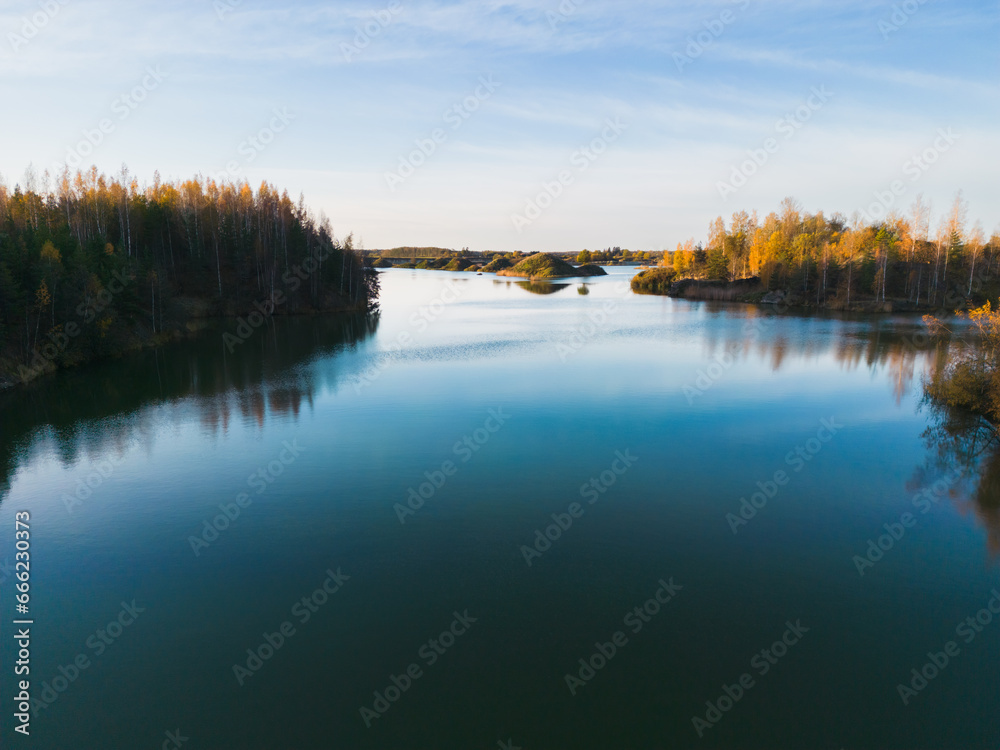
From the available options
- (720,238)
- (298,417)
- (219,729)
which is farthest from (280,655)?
(720,238)

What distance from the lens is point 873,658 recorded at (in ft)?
29.3

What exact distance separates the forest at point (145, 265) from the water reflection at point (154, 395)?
243 centimetres

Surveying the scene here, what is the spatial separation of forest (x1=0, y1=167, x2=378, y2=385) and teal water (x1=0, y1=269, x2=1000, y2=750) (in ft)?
20.6

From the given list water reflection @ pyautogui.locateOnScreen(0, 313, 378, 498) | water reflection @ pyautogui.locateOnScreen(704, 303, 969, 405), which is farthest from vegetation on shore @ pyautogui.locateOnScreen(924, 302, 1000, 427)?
water reflection @ pyautogui.locateOnScreen(0, 313, 378, 498)

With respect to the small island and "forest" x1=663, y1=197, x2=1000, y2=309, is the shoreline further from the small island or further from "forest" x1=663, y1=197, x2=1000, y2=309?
the small island

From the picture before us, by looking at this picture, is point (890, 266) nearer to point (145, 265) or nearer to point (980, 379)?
point (980, 379)

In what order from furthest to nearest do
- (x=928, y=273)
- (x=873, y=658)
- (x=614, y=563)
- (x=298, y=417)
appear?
(x=928, y=273)
(x=298, y=417)
(x=614, y=563)
(x=873, y=658)

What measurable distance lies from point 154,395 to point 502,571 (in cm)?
2213

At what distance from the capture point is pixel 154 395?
85.0 feet

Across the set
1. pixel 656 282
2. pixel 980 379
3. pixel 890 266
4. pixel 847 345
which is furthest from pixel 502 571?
pixel 656 282

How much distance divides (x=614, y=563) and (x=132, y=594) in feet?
31.3

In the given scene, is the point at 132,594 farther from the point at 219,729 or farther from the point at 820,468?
the point at 820,468

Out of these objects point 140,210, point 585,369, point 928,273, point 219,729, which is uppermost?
point 140,210

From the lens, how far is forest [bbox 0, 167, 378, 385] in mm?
28125
